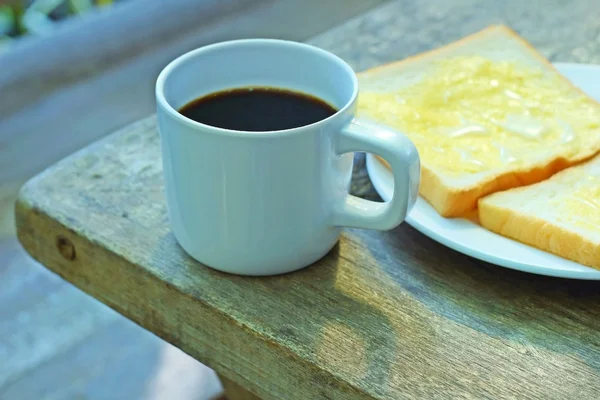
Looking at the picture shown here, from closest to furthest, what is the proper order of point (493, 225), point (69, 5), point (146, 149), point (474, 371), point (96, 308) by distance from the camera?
point (474, 371)
point (493, 225)
point (146, 149)
point (96, 308)
point (69, 5)

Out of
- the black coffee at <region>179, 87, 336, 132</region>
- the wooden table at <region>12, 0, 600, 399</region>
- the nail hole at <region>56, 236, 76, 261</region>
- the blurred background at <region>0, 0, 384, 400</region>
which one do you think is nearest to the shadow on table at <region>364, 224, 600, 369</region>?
the wooden table at <region>12, 0, 600, 399</region>

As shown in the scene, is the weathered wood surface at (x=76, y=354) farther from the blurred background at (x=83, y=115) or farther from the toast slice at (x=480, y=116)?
the toast slice at (x=480, y=116)

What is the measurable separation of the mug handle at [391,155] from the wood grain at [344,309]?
0.21ft

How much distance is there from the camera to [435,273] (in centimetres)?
65

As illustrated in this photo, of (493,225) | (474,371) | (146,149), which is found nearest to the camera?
(474,371)

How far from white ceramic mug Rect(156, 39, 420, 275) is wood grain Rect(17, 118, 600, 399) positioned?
0.03m

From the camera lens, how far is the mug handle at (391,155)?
57cm

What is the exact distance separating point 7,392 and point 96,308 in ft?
0.80

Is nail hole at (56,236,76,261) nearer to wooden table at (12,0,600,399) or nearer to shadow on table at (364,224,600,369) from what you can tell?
wooden table at (12,0,600,399)

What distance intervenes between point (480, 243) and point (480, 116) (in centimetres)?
18

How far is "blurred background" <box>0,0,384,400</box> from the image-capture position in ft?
4.37

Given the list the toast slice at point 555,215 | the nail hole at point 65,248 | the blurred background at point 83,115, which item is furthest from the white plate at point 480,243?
the blurred background at point 83,115

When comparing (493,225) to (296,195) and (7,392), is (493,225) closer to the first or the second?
(296,195)

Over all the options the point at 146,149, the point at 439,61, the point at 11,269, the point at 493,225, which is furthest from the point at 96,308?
the point at 493,225
